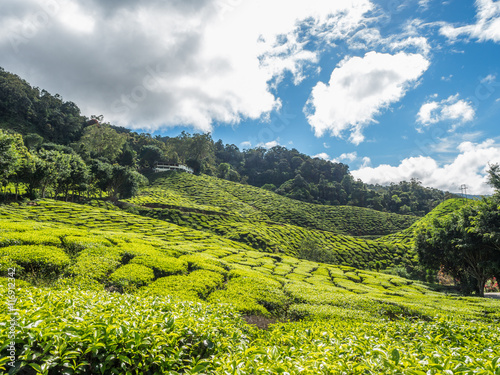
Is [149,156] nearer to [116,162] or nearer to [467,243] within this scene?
[116,162]

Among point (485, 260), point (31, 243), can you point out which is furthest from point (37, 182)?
point (485, 260)

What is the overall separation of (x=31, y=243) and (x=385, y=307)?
1770 cm

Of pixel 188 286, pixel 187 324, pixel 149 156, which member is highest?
pixel 149 156

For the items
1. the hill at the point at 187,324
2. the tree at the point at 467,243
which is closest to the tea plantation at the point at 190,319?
the hill at the point at 187,324

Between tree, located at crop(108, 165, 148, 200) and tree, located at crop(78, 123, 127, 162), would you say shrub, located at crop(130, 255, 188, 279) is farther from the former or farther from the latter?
tree, located at crop(78, 123, 127, 162)

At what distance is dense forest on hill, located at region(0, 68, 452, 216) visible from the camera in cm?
4894

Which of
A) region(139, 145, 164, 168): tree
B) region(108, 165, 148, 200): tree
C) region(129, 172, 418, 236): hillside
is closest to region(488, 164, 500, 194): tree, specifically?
region(129, 172, 418, 236): hillside

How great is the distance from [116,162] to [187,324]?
89.0m

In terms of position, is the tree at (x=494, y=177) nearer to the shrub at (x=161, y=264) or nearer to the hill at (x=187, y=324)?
the hill at (x=187, y=324)

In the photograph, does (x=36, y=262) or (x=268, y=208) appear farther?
(x=268, y=208)

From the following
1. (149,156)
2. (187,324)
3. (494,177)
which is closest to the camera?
(187,324)

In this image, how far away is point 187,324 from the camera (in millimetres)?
4598

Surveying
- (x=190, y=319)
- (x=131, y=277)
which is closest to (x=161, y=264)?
(x=131, y=277)

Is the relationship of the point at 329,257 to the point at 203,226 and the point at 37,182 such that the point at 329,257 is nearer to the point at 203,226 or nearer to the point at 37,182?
the point at 203,226
